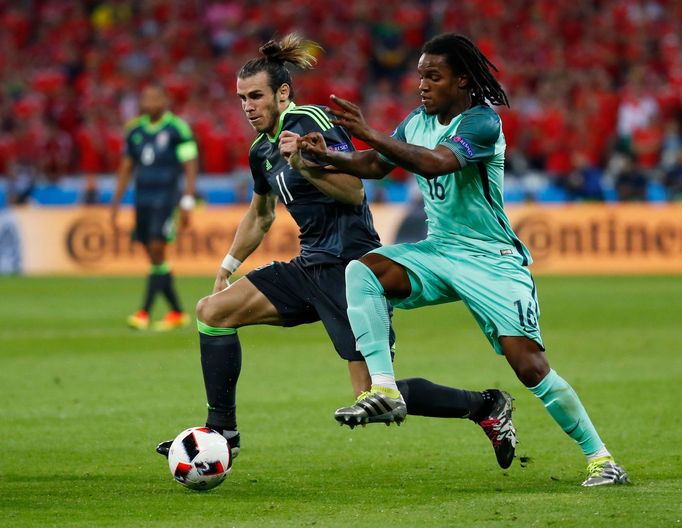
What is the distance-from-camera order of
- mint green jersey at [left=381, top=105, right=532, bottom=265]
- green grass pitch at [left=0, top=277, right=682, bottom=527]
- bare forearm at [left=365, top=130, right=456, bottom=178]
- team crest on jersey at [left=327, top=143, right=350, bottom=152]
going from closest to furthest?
green grass pitch at [left=0, top=277, right=682, bottom=527], bare forearm at [left=365, top=130, right=456, bottom=178], mint green jersey at [left=381, top=105, right=532, bottom=265], team crest on jersey at [left=327, top=143, right=350, bottom=152]

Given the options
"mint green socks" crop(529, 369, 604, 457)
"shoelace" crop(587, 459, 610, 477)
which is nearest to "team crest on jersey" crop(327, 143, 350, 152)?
"mint green socks" crop(529, 369, 604, 457)

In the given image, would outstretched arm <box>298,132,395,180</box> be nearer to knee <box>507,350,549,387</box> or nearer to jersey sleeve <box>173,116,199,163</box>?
knee <box>507,350,549,387</box>

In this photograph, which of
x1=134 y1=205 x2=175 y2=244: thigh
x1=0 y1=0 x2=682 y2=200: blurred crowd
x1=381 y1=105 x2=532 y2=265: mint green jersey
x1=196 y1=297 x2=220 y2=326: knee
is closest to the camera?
x1=381 y1=105 x2=532 y2=265: mint green jersey

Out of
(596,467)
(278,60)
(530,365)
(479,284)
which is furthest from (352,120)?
(596,467)

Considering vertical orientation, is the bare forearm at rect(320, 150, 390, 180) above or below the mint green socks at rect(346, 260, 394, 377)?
above

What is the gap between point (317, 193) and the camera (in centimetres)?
666

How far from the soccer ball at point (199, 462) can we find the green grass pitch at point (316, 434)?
0.07 metres

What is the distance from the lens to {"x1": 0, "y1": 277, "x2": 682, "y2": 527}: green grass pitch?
5504 millimetres

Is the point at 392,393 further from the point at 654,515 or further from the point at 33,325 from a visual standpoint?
the point at 33,325

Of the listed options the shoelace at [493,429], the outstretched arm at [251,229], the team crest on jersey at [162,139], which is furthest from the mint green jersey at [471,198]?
the team crest on jersey at [162,139]

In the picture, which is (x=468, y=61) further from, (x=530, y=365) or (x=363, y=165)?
(x=530, y=365)

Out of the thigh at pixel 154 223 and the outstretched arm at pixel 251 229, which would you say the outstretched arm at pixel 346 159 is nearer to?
the outstretched arm at pixel 251 229

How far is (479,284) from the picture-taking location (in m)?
6.00

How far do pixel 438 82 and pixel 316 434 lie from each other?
259 centimetres
